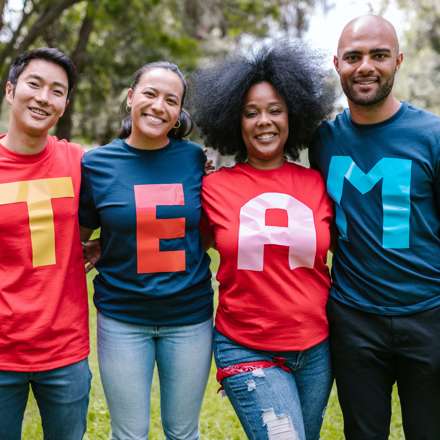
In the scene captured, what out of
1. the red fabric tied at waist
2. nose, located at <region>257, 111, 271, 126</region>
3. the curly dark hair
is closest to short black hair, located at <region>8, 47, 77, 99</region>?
the curly dark hair

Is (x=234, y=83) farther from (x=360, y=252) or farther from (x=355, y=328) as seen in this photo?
(x=355, y=328)

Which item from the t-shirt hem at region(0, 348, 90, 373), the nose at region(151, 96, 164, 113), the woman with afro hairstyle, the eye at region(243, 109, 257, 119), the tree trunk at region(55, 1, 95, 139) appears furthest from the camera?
the tree trunk at region(55, 1, 95, 139)

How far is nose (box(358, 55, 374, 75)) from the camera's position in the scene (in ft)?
9.41

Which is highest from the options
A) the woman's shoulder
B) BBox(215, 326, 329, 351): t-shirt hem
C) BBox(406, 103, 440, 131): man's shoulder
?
BBox(406, 103, 440, 131): man's shoulder

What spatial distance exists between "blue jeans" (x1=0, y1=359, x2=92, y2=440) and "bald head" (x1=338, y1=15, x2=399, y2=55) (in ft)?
6.55

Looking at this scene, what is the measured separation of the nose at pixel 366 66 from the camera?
2869 mm

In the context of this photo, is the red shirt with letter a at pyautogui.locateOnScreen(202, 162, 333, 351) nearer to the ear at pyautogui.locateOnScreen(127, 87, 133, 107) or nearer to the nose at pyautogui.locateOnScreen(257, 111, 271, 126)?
the nose at pyautogui.locateOnScreen(257, 111, 271, 126)

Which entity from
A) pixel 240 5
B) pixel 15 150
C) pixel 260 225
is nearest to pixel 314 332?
pixel 260 225

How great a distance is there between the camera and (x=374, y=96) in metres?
2.85

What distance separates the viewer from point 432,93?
19797mm

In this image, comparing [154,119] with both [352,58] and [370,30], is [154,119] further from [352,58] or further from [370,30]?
[370,30]

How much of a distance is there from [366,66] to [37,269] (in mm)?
1783

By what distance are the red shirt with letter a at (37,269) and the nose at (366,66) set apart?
1.50 metres

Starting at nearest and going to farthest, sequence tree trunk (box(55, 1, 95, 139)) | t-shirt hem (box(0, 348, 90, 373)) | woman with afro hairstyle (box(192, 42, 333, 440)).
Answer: t-shirt hem (box(0, 348, 90, 373)) < woman with afro hairstyle (box(192, 42, 333, 440)) < tree trunk (box(55, 1, 95, 139))
